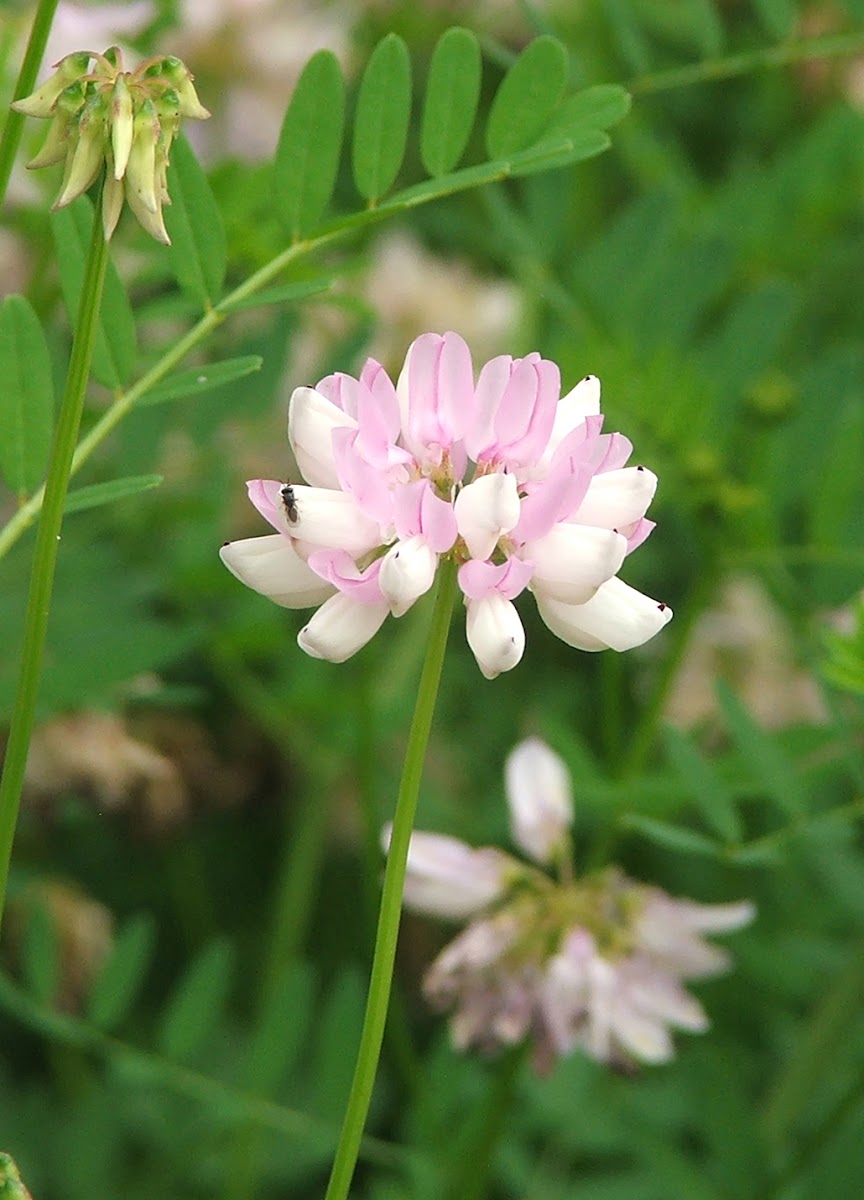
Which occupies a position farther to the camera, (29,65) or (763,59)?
(763,59)

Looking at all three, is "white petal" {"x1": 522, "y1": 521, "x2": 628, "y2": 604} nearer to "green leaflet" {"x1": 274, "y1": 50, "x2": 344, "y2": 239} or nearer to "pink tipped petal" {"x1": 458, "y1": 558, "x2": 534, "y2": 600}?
"pink tipped petal" {"x1": 458, "y1": 558, "x2": 534, "y2": 600}

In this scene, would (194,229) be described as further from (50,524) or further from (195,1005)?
→ (195,1005)

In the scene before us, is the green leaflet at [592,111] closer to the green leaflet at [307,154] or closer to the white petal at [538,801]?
the green leaflet at [307,154]

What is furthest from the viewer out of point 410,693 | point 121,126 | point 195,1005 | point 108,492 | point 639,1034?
point 410,693

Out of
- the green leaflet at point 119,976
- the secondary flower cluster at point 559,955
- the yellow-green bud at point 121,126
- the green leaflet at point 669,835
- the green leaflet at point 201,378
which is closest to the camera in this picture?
the yellow-green bud at point 121,126

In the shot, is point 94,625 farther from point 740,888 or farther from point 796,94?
point 796,94

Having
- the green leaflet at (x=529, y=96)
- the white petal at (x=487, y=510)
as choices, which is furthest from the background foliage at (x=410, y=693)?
the white petal at (x=487, y=510)

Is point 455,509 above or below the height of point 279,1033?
above

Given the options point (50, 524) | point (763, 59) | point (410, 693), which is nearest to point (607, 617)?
point (50, 524)
